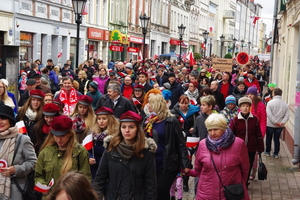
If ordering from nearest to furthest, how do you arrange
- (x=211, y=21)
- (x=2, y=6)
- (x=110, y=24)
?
(x=2, y=6)
(x=110, y=24)
(x=211, y=21)

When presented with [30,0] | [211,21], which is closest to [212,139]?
[30,0]

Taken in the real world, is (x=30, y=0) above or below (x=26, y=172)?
above

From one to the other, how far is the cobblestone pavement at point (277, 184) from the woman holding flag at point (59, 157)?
366cm

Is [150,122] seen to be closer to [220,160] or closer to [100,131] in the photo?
[100,131]

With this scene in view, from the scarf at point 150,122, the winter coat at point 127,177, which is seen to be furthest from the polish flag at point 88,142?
the winter coat at point 127,177

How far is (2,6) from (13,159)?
60.2 ft

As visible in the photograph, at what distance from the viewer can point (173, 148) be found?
6.62m

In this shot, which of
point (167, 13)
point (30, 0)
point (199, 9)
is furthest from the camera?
point (199, 9)

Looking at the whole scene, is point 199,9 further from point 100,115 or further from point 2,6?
point 100,115

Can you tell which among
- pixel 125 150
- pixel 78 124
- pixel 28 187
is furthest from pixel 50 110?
pixel 125 150

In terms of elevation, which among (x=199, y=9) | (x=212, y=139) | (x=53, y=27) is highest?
(x=199, y=9)

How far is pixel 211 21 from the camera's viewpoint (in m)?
87.1

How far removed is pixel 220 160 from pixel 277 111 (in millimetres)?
6922

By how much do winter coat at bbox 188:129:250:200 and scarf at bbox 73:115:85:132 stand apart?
181 cm
